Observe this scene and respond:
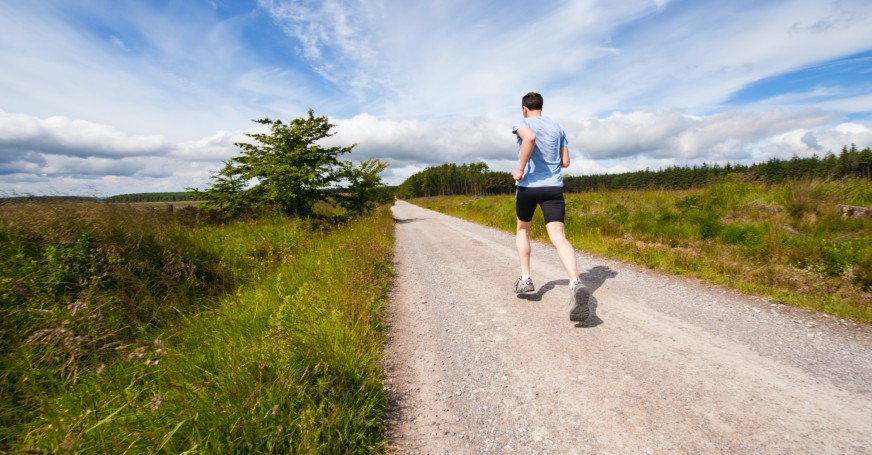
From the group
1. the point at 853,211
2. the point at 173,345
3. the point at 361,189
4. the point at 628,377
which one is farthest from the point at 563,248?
the point at 361,189

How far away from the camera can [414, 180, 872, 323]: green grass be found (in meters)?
3.99

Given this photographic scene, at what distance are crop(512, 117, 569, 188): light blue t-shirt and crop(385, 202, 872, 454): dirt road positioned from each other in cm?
145

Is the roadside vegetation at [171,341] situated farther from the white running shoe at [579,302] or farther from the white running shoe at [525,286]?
the white running shoe at [579,302]

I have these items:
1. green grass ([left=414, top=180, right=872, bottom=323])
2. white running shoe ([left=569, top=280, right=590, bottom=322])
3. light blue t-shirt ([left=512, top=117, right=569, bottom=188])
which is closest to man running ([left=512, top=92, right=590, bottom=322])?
light blue t-shirt ([left=512, top=117, right=569, bottom=188])

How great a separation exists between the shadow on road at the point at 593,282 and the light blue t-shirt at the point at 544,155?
125cm

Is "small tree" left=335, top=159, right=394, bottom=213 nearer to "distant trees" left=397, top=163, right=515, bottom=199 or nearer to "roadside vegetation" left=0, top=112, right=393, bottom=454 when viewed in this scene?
"roadside vegetation" left=0, top=112, right=393, bottom=454

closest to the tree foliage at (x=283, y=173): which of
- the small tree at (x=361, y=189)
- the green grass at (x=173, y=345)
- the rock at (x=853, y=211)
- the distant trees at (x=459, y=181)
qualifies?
the small tree at (x=361, y=189)

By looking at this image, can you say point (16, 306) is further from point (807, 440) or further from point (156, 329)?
point (807, 440)

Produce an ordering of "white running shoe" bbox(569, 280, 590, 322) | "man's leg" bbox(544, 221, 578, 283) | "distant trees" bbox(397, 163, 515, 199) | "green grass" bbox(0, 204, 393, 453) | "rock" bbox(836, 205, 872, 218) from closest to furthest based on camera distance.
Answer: "green grass" bbox(0, 204, 393, 453), "white running shoe" bbox(569, 280, 590, 322), "man's leg" bbox(544, 221, 578, 283), "rock" bbox(836, 205, 872, 218), "distant trees" bbox(397, 163, 515, 199)

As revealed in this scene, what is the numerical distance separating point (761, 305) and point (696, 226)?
398 cm

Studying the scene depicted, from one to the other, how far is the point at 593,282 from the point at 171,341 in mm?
5111

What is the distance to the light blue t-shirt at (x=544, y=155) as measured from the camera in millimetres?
3721

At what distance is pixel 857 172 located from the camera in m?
7.98

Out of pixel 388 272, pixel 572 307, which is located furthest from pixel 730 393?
pixel 388 272
